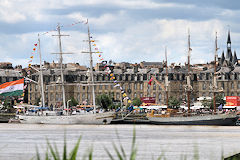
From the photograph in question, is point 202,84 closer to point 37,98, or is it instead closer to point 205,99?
point 205,99

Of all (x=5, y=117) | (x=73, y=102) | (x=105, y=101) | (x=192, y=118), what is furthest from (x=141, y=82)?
(x=192, y=118)

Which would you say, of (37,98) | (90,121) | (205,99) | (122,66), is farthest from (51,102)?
(90,121)

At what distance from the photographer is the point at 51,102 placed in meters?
129

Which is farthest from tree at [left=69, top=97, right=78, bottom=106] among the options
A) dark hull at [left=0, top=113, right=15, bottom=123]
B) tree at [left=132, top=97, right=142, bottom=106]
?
dark hull at [left=0, top=113, right=15, bottom=123]

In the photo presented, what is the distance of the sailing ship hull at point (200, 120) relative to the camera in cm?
6738

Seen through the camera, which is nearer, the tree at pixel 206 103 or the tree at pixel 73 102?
the tree at pixel 206 103

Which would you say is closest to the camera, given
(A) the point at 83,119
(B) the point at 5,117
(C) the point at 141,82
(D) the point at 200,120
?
(D) the point at 200,120

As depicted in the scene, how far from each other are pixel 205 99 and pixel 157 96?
18.7 metres

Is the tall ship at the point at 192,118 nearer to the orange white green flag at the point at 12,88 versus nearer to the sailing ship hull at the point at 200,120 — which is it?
the sailing ship hull at the point at 200,120

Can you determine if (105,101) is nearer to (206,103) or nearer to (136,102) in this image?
(136,102)

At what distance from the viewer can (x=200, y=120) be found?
226ft

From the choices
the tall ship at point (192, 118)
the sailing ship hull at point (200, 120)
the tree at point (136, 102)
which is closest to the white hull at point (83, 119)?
the tall ship at point (192, 118)

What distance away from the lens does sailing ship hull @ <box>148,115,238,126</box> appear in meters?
67.4

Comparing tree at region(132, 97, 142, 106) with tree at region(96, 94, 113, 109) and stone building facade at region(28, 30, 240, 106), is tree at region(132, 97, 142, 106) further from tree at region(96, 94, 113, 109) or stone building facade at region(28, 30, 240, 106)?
tree at region(96, 94, 113, 109)
